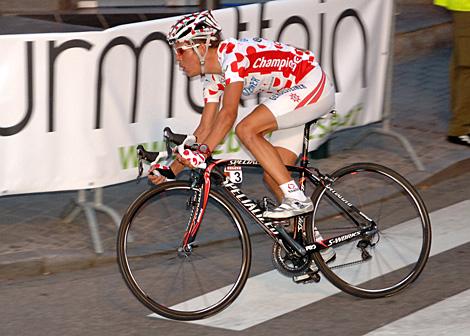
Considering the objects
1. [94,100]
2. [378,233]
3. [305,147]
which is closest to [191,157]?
[305,147]

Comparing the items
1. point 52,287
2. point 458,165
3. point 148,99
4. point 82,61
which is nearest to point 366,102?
point 458,165

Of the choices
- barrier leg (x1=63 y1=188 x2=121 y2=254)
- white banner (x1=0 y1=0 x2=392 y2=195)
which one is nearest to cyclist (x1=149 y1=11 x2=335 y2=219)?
white banner (x1=0 y1=0 x2=392 y2=195)

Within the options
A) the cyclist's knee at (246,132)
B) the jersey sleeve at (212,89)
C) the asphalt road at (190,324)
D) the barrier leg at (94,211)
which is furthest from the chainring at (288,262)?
the barrier leg at (94,211)

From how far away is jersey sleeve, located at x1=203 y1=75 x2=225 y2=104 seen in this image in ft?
22.0

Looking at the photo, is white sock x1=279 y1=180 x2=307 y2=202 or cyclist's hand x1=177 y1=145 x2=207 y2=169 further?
white sock x1=279 y1=180 x2=307 y2=202

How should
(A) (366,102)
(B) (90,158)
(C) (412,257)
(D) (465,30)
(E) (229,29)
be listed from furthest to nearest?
(D) (465,30) → (A) (366,102) → (E) (229,29) → (B) (90,158) → (C) (412,257)

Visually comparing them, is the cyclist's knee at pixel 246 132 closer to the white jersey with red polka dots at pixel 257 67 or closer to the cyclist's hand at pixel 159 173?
the white jersey with red polka dots at pixel 257 67

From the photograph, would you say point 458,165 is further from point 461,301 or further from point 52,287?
point 52,287

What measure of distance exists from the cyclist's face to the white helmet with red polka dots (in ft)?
0.17

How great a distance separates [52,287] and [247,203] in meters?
1.46

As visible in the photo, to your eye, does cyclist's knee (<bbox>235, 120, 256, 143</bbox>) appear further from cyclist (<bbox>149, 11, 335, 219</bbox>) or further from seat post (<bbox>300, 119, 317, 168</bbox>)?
seat post (<bbox>300, 119, 317, 168</bbox>)

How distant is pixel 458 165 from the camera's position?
31.8 ft

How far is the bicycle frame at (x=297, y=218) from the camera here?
6449mm

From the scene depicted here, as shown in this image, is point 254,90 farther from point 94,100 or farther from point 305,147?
point 94,100
